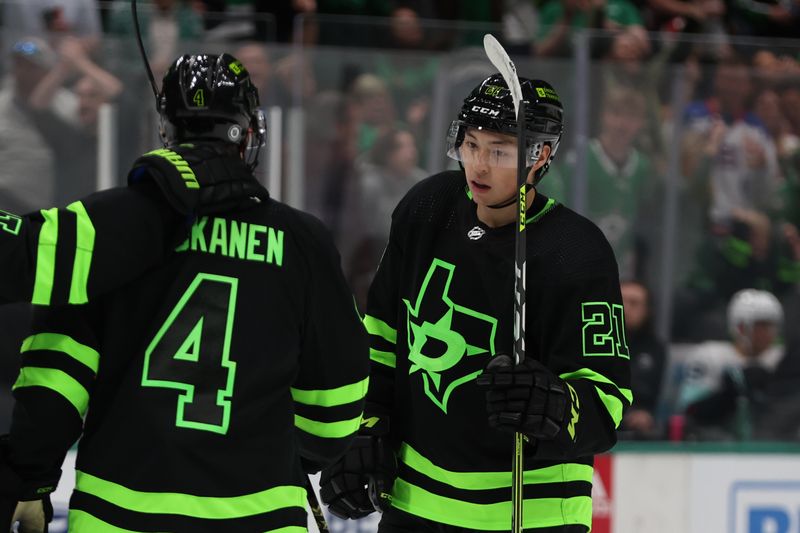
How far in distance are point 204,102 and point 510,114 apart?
62cm

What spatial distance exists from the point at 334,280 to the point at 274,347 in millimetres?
148

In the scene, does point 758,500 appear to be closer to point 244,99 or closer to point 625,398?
point 625,398

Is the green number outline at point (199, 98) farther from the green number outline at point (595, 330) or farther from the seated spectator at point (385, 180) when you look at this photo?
the seated spectator at point (385, 180)

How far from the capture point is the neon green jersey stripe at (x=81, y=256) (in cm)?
180

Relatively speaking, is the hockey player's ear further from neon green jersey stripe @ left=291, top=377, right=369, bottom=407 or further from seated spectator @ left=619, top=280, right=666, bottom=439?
seated spectator @ left=619, top=280, right=666, bottom=439

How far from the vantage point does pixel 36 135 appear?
4.29 metres

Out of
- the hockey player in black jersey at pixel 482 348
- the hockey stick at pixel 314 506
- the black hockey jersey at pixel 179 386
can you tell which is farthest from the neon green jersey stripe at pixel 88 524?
A: the hockey player in black jersey at pixel 482 348

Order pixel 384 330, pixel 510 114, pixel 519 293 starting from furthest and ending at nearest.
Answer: pixel 384 330
pixel 510 114
pixel 519 293

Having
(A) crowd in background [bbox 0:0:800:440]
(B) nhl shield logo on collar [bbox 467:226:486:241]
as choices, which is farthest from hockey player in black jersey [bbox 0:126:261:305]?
(A) crowd in background [bbox 0:0:800:440]

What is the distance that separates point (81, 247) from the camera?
1.80 meters

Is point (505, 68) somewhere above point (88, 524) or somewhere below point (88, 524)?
above

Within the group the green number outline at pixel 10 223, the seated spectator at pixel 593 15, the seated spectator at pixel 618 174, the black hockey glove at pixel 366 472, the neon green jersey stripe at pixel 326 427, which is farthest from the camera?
the seated spectator at pixel 593 15

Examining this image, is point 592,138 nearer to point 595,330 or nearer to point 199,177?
point 595,330

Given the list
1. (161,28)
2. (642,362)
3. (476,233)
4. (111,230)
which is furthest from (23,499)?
(642,362)
